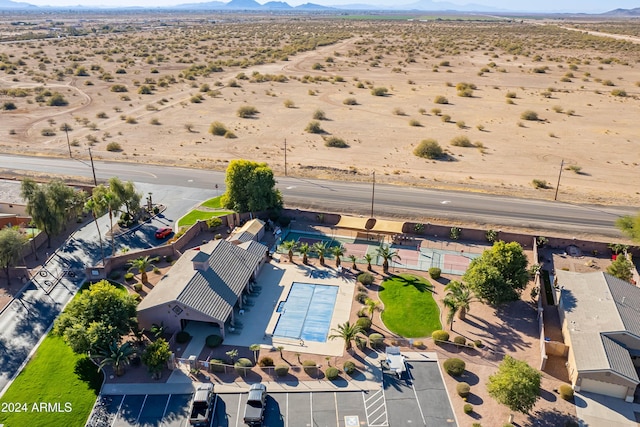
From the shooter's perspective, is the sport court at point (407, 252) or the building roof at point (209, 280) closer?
the building roof at point (209, 280)

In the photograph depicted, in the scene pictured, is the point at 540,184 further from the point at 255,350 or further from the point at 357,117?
the point at 255,350

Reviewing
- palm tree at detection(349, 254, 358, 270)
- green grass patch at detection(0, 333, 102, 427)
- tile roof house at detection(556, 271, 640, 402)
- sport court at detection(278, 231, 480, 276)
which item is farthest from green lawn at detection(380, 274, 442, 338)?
green grass patch at detection(0, 333, 102, 427)

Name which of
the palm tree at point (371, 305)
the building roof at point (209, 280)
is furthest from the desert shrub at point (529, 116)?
the building roof at point (209, 280)

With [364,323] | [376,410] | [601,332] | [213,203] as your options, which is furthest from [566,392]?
[213,203]

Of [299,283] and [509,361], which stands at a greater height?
[509,361]

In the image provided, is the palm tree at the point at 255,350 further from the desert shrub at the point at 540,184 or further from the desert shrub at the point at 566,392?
the desert shrub at the point at 540,184

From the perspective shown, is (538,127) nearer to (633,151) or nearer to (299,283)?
(633,151)

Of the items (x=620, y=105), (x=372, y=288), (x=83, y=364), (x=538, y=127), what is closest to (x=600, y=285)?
(x=372, y=288)
